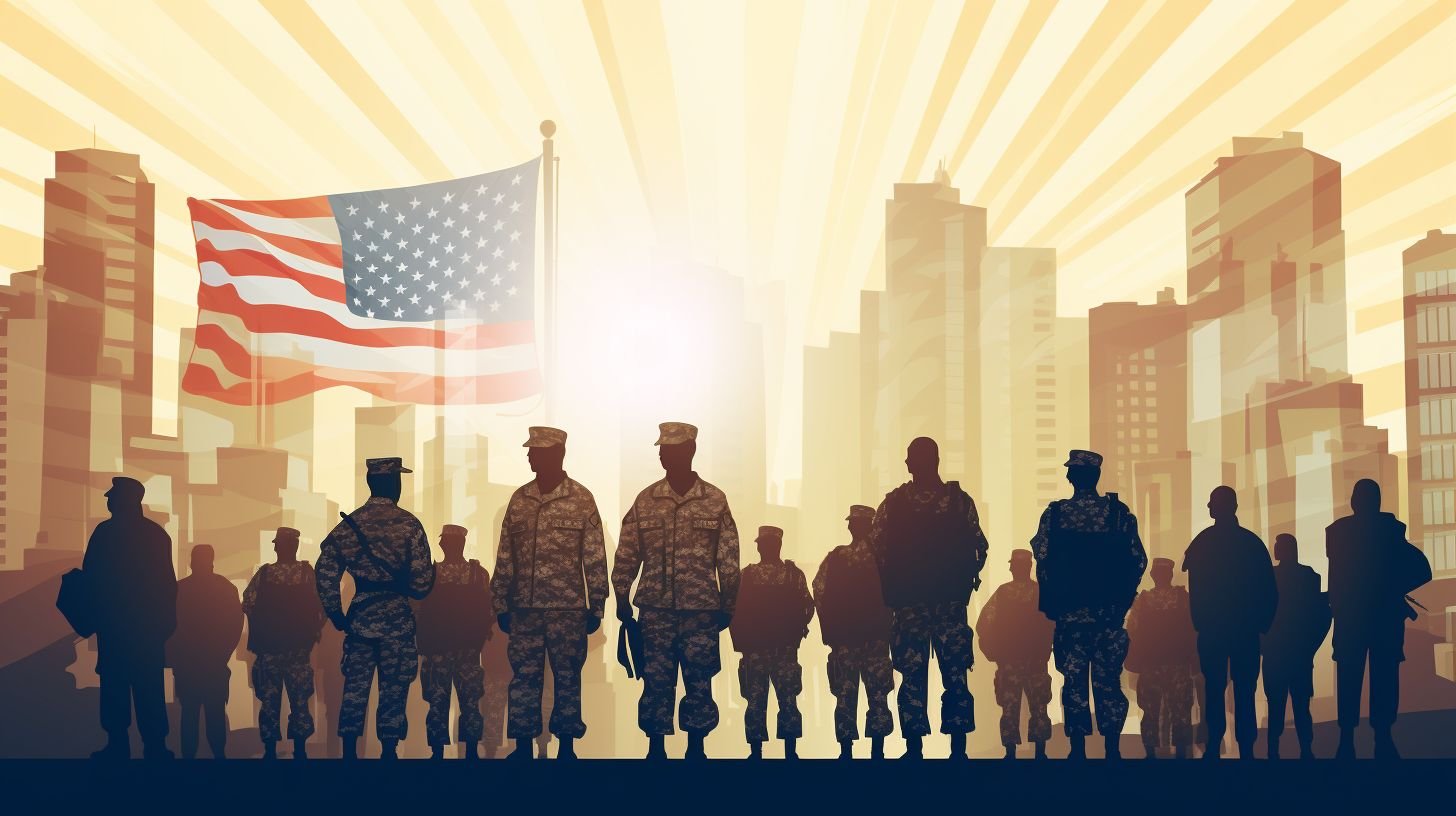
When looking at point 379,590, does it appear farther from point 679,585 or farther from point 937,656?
point 937,656

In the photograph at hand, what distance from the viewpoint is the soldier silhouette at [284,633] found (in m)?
14.0

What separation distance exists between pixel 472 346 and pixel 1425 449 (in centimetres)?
12536

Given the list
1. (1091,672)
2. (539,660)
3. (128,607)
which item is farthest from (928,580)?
(128,607)

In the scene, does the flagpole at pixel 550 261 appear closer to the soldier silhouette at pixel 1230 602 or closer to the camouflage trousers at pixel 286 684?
the camouflage trousers at pixel 286 684

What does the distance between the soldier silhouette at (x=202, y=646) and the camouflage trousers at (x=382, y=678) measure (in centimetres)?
336

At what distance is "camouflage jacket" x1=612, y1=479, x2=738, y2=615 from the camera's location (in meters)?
11.2

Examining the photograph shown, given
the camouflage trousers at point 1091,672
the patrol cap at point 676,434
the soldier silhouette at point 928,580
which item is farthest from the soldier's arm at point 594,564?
the camouflage trousers at point 1091,672

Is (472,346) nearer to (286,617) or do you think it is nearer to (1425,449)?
(286,617)

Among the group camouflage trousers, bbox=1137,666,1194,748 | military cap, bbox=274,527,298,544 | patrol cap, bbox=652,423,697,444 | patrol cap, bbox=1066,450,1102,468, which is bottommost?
camouflage trousers, bbox=1137,666,1194,748

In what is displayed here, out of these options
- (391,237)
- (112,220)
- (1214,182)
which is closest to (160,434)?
(112,220)

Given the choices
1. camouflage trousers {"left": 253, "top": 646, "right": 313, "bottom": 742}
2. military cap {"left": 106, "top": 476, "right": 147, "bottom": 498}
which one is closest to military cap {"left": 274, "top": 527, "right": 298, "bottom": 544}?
camouflage trousers {"left": 253, "top": 646, "right": 313, "bottom": 742}

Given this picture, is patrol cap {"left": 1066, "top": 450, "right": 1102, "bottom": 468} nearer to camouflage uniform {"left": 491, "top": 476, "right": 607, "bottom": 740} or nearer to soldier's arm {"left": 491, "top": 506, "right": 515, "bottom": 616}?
camouflage uniform {"left": 491, "top": 476, "right": 607, "bottom": 740}

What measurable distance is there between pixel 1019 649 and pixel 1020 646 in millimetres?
29

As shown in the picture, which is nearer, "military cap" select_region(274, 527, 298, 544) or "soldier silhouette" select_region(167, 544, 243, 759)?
"military cap" select_region(274, 527, 298, 544)
